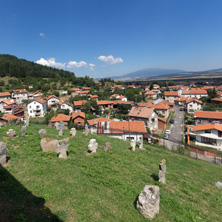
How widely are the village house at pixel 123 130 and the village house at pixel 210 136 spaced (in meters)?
12.2

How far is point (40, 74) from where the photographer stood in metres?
110

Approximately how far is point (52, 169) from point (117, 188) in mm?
3355

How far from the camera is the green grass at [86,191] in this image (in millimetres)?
4816

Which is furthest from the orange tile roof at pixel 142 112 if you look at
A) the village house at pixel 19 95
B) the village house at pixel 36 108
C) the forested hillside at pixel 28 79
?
the forested hillside at pixel 28 79

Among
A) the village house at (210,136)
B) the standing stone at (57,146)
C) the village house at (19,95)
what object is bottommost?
the village house at (210,136)

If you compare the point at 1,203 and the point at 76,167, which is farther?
the point at 76,167

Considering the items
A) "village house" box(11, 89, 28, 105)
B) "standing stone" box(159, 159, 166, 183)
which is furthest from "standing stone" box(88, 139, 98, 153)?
"village house" box(11, 89, 28, 105)

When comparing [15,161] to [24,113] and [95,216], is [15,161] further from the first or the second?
[24,113]

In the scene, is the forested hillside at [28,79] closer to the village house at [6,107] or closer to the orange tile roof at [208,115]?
the village house at [6,107]

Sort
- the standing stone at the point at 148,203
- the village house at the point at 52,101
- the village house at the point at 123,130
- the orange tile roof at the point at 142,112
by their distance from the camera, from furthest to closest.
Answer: the village house at the point at 52,101, the orange tile roof at the point at 142,112, the village house at the point at 123,130, the standing stone at the point at 148,203

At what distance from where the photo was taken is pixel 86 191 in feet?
19.4

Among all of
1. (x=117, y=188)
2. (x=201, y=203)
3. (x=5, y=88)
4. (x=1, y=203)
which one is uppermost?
(x=5, y=88)

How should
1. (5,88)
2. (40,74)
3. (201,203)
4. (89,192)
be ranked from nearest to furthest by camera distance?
(89,192)
(201,203)
(5,88)
(40,74)

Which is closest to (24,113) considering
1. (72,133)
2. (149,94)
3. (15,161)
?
(72,133)
